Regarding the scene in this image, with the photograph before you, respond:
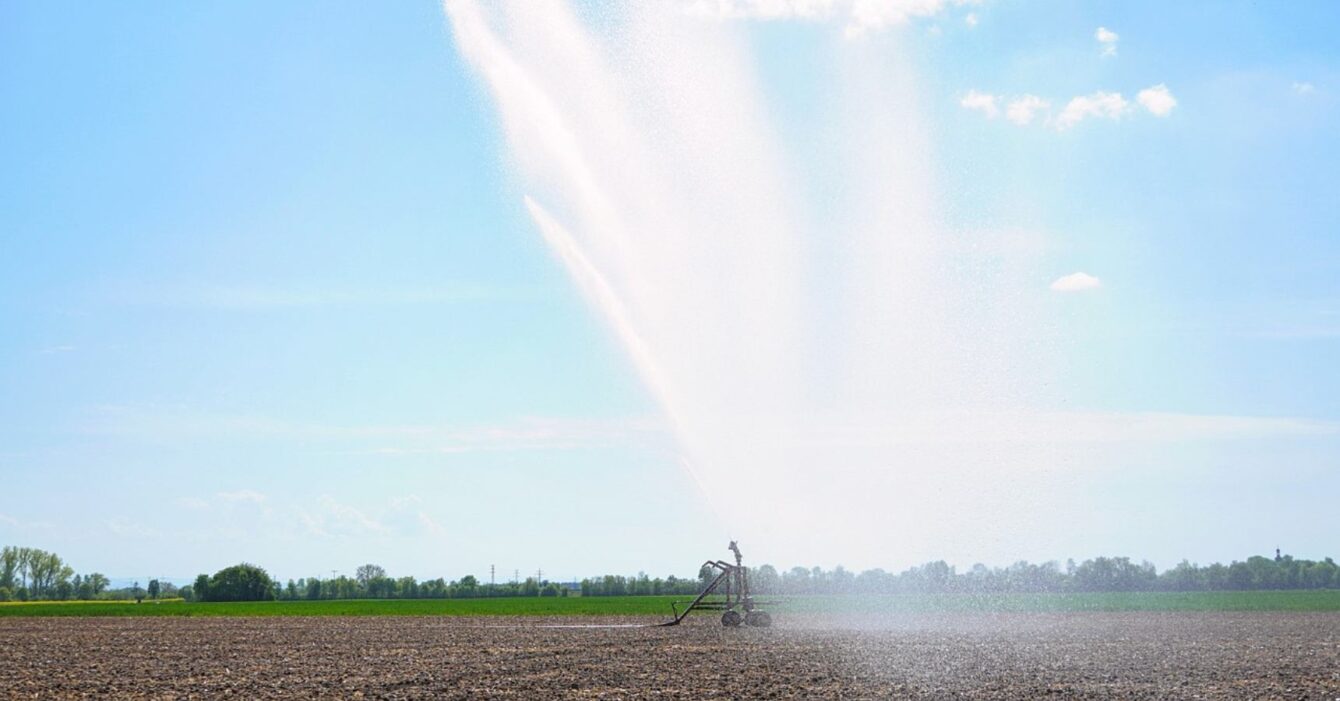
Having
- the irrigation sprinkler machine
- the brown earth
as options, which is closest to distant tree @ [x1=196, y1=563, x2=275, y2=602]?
the brown earth

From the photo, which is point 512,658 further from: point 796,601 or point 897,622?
point 796,601

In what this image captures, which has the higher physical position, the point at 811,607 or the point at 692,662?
the point at 692,662

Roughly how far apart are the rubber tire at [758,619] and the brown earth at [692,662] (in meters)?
1.23

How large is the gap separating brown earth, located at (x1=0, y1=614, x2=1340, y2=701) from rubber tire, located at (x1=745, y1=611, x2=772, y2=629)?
123cm

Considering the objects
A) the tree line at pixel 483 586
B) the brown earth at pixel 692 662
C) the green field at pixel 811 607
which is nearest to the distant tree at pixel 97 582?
the tree line at pixel 483 586

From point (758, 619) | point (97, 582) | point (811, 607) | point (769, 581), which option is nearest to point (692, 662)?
point (758, 619)

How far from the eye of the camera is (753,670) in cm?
A: 2519

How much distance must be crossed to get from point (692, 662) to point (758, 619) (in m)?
15.8

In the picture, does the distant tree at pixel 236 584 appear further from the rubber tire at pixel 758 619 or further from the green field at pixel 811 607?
the rubber tire at pixel 758 619

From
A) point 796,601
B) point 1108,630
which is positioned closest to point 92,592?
point 796,601

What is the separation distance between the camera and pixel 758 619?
42.8 metres

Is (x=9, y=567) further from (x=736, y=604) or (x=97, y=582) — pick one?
(x=736, y=604)

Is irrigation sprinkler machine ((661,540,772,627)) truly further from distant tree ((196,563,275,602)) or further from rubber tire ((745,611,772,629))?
distant tree ((196,563,275,602))

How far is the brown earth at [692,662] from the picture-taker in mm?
21984
